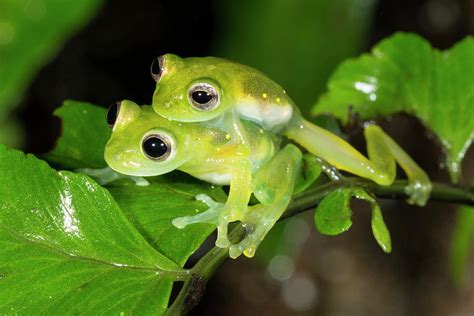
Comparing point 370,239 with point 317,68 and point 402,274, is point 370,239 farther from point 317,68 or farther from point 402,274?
point 317,68

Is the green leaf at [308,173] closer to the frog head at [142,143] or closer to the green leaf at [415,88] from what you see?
the frog head at [142,143]

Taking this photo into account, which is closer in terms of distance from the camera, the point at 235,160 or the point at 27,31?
the point at 235,160

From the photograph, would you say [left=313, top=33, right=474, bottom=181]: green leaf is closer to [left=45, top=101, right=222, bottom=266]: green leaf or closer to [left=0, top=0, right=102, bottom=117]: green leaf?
[left=45, top=101, right=222, bottom=266]: green leaf

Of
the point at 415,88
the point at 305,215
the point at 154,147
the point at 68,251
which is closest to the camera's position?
the point at 68,251

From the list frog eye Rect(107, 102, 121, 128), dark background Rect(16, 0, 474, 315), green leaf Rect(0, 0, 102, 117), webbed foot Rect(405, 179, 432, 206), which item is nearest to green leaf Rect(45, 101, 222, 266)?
frog eye Rect(107, 102, 121, 128)

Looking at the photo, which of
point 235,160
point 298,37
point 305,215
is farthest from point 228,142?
point 305,215

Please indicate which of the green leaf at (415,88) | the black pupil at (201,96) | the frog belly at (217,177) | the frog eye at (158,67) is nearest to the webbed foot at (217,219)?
the frog belly at (217,177)

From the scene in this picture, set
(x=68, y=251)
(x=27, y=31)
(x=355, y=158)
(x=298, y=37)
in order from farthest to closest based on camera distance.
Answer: (x=298, y=37) < (x=27, y=31) < (x=355, y=158) < (x=68, y=251)

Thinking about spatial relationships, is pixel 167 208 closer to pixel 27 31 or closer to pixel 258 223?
pixel 258 223
